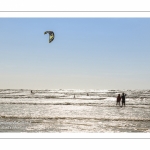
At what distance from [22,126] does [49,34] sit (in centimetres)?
594

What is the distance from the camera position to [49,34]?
371 inches
